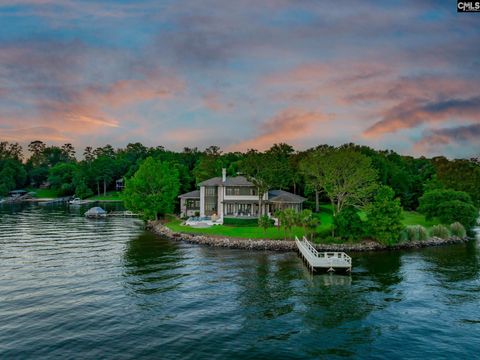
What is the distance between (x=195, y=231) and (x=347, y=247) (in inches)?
1034

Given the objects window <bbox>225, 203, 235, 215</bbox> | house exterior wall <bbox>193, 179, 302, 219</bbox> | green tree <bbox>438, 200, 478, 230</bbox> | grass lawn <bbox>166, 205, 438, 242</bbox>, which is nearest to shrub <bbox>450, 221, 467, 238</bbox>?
green tree <bbox>438, 200, 478, 230</bbox>

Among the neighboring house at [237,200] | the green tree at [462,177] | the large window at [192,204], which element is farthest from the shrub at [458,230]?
the large window at [192,204]

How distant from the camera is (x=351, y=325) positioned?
30781 mm

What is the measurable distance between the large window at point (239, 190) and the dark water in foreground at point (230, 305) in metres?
26.0

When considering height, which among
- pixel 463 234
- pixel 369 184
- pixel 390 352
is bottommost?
pixel 390 352

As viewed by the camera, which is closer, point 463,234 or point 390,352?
point 390,352

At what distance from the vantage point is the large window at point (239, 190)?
271ft

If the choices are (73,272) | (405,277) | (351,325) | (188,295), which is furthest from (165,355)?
(405,277)

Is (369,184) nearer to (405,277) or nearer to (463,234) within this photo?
(463,234)

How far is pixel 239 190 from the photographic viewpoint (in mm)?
82812

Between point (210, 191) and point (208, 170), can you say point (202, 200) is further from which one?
point (208, 170)

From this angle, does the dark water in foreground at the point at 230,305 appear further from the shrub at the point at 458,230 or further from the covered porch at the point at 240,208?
the covered porch at the point at 240,208

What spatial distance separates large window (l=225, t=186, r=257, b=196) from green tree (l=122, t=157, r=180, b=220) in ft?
45.4

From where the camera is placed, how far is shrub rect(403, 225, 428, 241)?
208 ft
